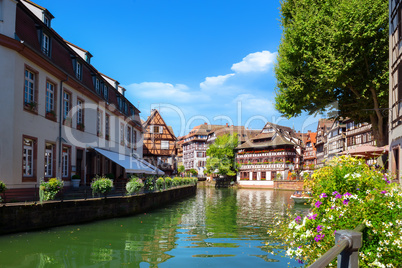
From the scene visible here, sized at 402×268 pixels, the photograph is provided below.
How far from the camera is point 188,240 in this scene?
478 inches

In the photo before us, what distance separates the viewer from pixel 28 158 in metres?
16.4

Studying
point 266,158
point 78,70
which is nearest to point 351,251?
point 78,70

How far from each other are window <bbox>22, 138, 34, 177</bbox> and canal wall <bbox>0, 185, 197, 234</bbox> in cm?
321

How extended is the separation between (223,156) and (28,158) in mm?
61308

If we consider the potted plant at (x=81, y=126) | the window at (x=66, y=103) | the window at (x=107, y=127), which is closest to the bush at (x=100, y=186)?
the window at (x=66, y=103)

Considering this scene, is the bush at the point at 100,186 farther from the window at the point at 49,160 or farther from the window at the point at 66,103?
the window at the point at 66,103

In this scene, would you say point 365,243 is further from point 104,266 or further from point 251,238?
point 251,238

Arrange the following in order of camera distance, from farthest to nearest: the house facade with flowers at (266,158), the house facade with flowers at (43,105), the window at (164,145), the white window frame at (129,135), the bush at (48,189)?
the house facade with flowers at (266,158), the window at (164,145), the white window frame at (129,135), the house facade with flowers at (43,105), the bush at (48,189)

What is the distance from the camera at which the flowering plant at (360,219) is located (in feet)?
15.2

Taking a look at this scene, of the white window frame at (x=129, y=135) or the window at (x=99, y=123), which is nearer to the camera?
the window at (x=99, y=123)

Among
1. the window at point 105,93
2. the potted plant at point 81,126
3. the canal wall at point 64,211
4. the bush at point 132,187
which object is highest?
the window at point 105,93

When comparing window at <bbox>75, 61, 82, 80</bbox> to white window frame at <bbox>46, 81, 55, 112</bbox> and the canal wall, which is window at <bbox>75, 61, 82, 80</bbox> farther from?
the canal wall

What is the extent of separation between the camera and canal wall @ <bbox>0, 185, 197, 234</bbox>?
11.9 m

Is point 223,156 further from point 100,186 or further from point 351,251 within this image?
point 351,251
